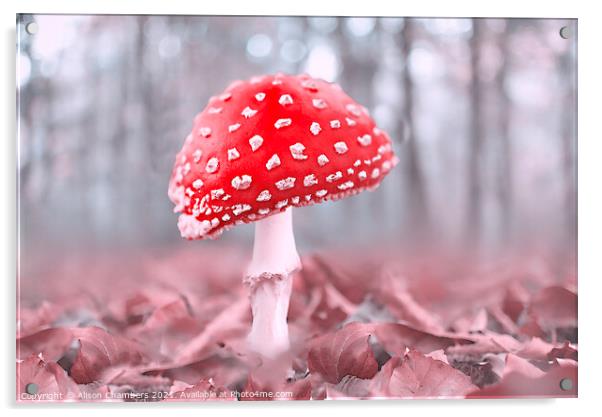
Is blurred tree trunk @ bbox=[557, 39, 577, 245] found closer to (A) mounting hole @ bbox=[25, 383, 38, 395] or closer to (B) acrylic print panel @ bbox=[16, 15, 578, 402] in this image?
(B) acrylic print panel @ bbox=[16, 15, 578, 402]

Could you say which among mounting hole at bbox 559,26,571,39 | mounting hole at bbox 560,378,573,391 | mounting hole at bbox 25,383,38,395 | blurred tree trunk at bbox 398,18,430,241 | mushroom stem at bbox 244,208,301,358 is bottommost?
mounting hole at bbox 560,378,573,391

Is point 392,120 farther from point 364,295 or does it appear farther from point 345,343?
point 345,343

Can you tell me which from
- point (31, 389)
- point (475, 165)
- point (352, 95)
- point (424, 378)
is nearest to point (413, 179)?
point (475, 165)

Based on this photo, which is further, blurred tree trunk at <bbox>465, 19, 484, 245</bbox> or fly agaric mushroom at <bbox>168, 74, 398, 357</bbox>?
blurred tree trunk at <bbox>465, 19, 484, 245</bbox>

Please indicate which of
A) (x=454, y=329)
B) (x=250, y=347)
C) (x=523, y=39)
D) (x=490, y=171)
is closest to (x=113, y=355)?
(x=250, y=347)

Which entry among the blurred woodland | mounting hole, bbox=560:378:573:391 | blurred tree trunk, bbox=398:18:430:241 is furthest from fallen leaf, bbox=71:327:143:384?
mounting hole, bbox=560:378:573:391

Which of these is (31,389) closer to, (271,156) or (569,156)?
(271,156)

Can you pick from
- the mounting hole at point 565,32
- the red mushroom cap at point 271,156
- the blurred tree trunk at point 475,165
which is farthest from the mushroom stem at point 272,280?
the mounting hole at point 565,32
